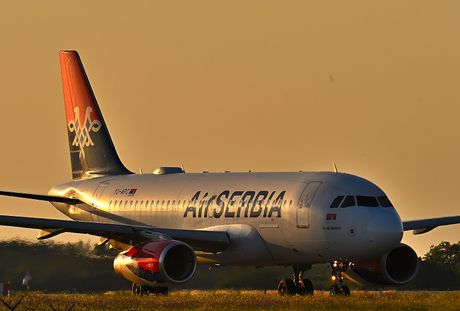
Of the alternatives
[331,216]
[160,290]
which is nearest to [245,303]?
[331,216]

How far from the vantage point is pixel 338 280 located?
46656 millimetres

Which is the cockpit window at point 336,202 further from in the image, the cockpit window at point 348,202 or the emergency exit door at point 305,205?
the emergency exit door at point 305,205

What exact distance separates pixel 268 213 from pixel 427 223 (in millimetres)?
7244

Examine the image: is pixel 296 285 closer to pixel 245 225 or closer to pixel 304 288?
pixel 304 288

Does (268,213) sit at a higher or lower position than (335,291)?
higher

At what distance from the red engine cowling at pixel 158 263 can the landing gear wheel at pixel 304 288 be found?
5511mm

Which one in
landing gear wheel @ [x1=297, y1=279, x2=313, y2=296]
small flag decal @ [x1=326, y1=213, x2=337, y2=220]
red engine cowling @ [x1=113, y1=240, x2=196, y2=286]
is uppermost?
small flag decal @ [x1=326, y1=213, x2=337, y2=220]

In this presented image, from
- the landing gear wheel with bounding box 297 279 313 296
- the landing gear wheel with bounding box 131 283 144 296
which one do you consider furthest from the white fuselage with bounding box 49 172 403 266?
the landing gear wheel with bounding box 131 283 144 296

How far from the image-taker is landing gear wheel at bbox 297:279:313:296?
1950 inches

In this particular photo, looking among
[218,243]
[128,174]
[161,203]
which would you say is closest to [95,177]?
[128,174]

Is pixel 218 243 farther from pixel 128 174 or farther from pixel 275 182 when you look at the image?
pixel 128 174

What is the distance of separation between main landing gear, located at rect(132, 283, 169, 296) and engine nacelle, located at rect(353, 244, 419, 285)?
22.7ft

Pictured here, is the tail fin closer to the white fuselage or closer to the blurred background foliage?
the white fuselage

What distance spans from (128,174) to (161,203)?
5.67 metres
